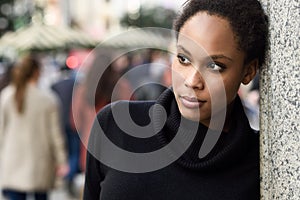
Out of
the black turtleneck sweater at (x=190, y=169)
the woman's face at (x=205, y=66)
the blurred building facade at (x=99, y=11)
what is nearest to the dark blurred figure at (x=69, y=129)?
the black turtleneck sweater at (x=190, y=169)

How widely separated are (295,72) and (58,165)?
5.11 metres

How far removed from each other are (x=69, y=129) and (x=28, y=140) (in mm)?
3426

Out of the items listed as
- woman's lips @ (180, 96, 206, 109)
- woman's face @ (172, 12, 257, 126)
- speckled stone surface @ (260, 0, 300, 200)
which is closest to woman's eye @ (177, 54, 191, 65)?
woman's face @ (172, 12, 257, 126)

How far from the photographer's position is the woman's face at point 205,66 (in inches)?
78.8

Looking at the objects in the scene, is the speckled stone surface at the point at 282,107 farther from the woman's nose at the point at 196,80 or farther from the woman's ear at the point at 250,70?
the woman's nose at the point at 196,80

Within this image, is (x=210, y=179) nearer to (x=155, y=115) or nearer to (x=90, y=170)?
(x=155, y=115)

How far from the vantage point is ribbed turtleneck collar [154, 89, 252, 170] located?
2.08 metres


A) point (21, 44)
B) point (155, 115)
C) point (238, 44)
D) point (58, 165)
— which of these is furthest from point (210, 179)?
point (21, 44)

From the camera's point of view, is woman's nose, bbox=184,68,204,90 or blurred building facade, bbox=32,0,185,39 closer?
woman's nose, bbox=184,68,204,90

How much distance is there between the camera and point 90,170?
2.32m

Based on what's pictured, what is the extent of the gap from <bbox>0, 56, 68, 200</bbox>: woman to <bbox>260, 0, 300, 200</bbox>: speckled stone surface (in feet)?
15.8

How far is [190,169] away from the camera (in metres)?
2.09

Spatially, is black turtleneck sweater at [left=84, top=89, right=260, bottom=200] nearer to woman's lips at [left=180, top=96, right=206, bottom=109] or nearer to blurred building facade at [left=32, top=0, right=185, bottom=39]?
woman's lips at [left=180, top=96, right=206, bottom=109]

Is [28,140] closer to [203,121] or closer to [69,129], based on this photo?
[69,129]
